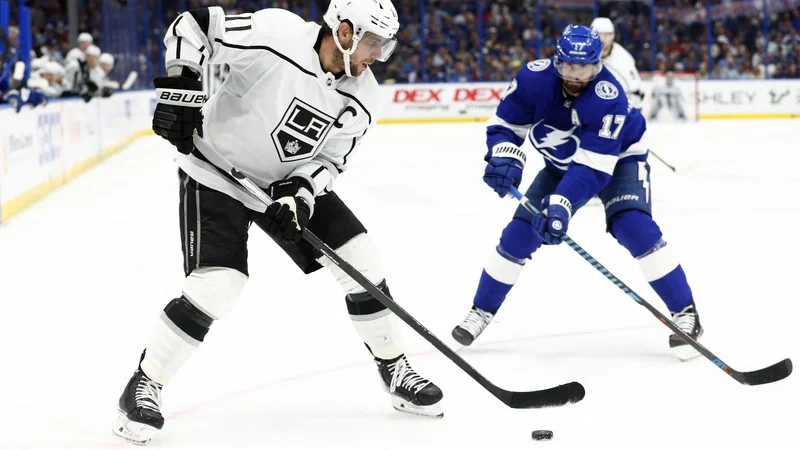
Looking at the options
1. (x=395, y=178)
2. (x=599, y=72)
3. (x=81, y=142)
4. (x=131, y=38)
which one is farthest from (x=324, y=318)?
(x=131, y=38)

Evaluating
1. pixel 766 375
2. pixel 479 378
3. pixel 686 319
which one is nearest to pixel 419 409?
pixel 479 378

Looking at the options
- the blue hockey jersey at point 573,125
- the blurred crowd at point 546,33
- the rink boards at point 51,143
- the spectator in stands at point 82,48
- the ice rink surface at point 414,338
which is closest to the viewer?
the ice rink surface at point 414,338

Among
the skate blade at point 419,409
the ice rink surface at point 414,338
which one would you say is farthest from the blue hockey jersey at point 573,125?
the skate blade at point 419,409

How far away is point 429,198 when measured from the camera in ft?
25.1

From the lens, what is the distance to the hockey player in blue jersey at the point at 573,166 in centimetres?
325

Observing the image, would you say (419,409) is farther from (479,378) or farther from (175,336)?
(175,336)

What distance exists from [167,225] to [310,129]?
13.2 feet

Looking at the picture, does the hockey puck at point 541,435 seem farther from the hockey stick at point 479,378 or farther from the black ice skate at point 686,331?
the black ice skate at point 686,331

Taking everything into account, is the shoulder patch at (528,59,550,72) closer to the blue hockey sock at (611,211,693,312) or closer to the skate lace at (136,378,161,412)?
the blue hockey sock at (611,211,693,312)

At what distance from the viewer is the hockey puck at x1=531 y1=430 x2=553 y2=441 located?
2.58 m

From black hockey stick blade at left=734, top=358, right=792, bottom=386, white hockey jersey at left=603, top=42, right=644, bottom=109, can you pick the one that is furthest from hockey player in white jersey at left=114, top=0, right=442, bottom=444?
white hockey jersey at left=603, top=42, right=644, bottom=109

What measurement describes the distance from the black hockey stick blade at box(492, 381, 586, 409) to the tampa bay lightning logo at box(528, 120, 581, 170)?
1010 millimetres

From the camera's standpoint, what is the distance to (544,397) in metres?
2.66

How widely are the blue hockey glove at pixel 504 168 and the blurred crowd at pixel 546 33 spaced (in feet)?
44.3
